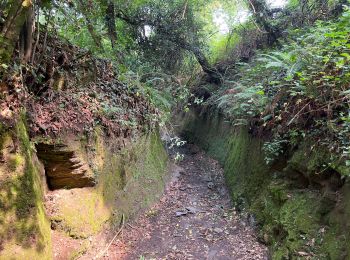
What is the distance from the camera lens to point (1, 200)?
11.7 feet

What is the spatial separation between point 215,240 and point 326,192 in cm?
238

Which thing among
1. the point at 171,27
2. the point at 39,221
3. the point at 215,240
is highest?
the point at 171,27

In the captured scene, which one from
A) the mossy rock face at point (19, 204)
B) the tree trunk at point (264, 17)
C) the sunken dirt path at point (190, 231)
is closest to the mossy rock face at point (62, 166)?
the mossy rock face at point (19, 204)

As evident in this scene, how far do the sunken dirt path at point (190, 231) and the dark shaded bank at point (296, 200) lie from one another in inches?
14.3

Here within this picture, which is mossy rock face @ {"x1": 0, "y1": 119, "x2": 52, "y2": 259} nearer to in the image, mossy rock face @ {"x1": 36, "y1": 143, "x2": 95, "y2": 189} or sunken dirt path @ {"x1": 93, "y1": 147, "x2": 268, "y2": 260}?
mossy rock face @ {"x1": 36, "y1": 143, "x2": 95, "y2": 189}

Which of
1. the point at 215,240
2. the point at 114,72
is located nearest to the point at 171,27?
the point at 114,72

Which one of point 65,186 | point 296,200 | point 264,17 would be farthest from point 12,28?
point 264,17

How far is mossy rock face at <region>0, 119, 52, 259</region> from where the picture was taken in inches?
140

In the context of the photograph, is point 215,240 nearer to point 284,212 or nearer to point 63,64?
point 284,212

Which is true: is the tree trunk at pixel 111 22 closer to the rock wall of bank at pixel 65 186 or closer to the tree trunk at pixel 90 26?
the tree trunk at pixel 90 26

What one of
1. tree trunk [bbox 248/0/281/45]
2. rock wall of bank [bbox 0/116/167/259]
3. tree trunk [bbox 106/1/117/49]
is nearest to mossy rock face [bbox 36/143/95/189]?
rock wall of bank [bbox 0/116/167/259]

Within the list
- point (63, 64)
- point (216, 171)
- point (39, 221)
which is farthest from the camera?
point (216, 171)

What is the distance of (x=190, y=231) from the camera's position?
623 centimetres

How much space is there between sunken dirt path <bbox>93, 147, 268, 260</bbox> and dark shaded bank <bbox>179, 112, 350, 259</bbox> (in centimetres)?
36
